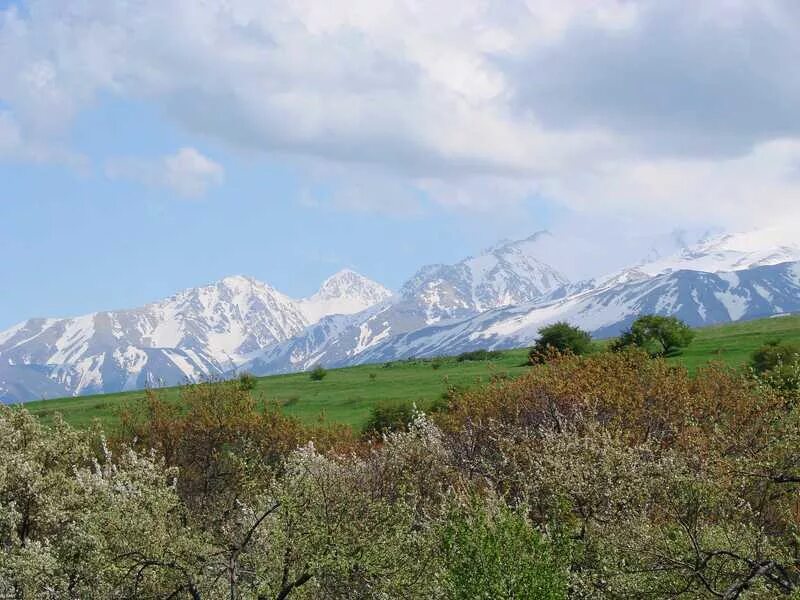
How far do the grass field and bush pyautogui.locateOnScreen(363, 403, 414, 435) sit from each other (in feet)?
5.84

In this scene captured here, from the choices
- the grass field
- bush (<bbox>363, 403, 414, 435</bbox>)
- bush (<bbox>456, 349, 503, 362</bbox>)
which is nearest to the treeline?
bush (<bbox>363, 403, 414, 435</bbox>)

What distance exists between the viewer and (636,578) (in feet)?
85.5

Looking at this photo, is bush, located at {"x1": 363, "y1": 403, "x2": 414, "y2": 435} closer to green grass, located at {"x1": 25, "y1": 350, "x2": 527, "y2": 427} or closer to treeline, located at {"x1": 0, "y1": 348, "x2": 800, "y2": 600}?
green grass, located at {"x1": 25, "y1": 350, "x2": 527, "y2": 427}

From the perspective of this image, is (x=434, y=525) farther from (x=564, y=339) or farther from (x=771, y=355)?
(x=564, y=339)

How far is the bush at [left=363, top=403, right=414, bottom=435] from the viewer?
7719 centimetres

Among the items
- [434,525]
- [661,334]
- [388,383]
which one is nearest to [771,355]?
[661,334]

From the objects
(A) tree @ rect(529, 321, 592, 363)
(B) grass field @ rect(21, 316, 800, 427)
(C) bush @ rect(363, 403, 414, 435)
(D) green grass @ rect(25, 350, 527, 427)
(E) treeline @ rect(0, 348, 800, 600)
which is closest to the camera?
(E) treeline @ rect(0, 348, 800, 600)

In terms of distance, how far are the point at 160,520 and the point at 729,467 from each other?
20209 millimetres

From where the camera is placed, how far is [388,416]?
78750 mm

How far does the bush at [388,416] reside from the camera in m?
77.2

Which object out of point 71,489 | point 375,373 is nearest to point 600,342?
point 375,373

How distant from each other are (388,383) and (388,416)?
30.1m

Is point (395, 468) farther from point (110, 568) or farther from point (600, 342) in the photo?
point (600, 342)

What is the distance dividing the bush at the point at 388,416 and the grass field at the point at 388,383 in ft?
5.84
